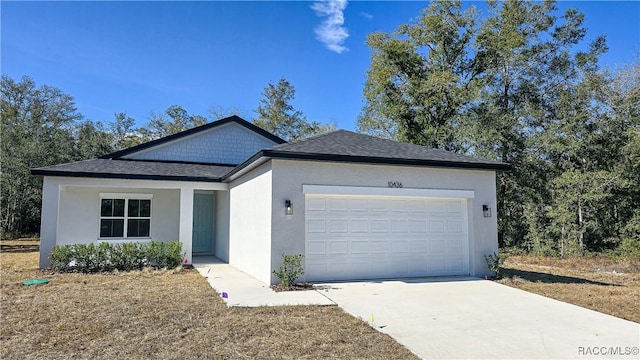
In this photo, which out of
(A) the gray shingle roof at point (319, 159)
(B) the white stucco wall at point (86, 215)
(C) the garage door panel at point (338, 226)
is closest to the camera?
(A) the gray shingle roof at point (319, 159)

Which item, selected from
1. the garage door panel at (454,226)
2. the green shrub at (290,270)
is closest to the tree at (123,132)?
the green shrub at (290,270)

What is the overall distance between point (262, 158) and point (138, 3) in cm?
788

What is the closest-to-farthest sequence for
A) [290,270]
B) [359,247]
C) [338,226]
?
1. [290,270]
2. [338,226]
3. [359,247]

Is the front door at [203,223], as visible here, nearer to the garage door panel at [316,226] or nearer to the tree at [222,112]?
the garage door panel at [316,226]

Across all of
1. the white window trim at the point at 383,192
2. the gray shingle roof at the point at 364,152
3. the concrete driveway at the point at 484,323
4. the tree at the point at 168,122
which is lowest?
the concrete driveway at the point at 484,323

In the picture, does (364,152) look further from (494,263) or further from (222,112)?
(222,112)

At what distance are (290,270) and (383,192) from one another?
3011 mm

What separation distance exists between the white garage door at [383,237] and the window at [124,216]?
7993 mm

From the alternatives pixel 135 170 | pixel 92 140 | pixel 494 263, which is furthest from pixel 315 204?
pixel 92 140

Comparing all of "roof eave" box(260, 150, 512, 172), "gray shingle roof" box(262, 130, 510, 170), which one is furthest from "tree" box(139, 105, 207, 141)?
"roof eave" box(260, 150, 512, 172)

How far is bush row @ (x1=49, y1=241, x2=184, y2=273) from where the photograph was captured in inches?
443

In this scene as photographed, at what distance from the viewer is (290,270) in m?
8.84

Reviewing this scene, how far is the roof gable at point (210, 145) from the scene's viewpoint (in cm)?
1608

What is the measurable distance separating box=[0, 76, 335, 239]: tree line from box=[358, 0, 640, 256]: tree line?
45.9 feet
